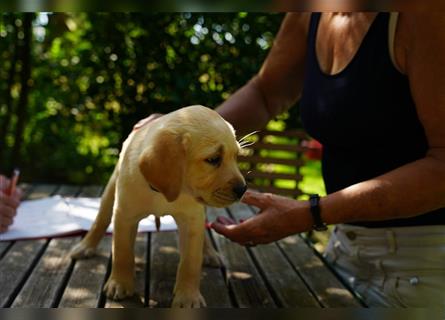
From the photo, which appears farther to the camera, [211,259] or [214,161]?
[211,259]

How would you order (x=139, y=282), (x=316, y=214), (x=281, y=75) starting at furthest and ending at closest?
(x=281, y=75) → (x=139, y=282) → (x=316, y=214)

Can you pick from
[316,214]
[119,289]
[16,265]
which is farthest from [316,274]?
[16,265]

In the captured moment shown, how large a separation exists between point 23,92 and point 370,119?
324 cm

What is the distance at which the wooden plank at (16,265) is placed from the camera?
4.86 ft

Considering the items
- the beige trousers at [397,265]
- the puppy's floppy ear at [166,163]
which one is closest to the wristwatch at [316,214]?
the beige trousers at [397,265]

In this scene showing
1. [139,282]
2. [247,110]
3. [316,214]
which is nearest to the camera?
[316,214]

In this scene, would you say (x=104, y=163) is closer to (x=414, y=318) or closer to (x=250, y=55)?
(x=250, y=55)

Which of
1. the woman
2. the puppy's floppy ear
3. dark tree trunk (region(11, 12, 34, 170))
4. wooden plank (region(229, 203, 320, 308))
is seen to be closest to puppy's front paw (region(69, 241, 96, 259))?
the woman

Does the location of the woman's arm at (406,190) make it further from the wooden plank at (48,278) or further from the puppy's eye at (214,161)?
the wooden plank at (48,278)

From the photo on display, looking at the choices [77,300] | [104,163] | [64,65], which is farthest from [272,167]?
[77,300]

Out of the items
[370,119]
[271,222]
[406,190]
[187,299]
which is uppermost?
[370,119]

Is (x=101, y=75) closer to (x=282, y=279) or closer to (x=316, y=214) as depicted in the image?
(x=282, y=279)

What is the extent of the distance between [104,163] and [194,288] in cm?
302

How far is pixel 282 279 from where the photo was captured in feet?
5.67
